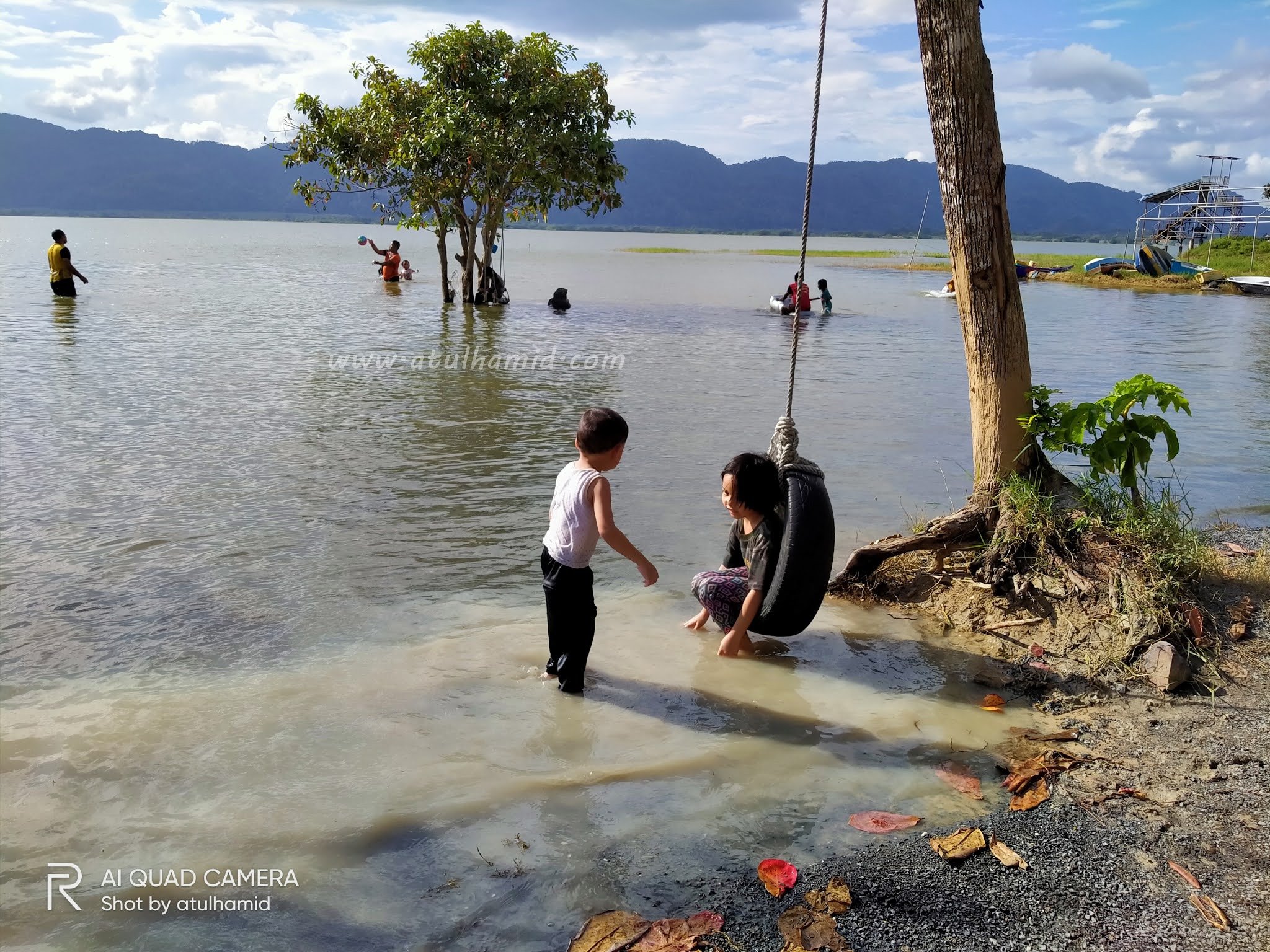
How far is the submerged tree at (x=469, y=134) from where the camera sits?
20.6 metres

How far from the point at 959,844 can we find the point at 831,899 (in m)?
0.65

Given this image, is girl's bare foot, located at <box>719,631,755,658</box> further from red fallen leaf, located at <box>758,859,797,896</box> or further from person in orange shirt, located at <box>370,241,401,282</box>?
person in orange shirt, located at <box>370,241,401,282</box>

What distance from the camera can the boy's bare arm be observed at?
174 inches

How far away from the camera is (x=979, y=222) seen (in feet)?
18.8

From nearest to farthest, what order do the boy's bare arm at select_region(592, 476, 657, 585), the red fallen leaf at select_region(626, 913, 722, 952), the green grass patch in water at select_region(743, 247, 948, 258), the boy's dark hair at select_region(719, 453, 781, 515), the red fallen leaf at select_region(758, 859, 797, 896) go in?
the red fallen leaf at select_region(626, 913, 722, 952)
the red fallen leaf at select_region(758, 859, 797, 896)
the boy's bare arm at select_region(592, 476, 657, 585)
the boy's dark hair at select_region(719, 453, 781, 515)
the green grass patch in water at select_region(743, 247, 948, 258)

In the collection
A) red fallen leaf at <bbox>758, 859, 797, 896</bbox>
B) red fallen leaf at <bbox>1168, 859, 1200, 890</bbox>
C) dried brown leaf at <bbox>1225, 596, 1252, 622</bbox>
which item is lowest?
red fallen leaf at <bbox>758, 859, 797, 896</bbox>

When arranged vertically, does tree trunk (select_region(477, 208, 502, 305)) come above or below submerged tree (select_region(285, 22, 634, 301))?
below

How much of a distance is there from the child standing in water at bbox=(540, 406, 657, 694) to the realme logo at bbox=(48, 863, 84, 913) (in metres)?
2.24

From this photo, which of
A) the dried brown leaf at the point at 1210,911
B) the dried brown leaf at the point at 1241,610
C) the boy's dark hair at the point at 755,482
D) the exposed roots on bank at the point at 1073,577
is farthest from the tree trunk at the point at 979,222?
the dried brown leaf at the point at 1210,911

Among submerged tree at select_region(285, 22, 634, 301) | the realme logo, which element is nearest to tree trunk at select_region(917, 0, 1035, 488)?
the realme logo

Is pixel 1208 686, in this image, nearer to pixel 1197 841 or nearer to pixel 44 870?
pixel 1197 841

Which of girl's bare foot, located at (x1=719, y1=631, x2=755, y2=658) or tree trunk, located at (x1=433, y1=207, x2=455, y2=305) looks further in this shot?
tree trunk, located at (x1=433, y1=207, x2=455, y2=305)

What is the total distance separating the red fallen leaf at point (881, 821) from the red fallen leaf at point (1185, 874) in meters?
0.88

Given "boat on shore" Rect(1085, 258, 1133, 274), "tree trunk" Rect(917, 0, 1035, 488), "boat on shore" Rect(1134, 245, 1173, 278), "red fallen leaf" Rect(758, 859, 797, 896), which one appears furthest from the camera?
"boat on shore" Rect(1085, 258, 1133, 274)
